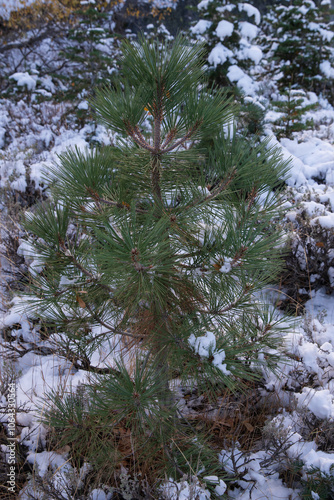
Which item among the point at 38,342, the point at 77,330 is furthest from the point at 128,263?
the point at 38,342

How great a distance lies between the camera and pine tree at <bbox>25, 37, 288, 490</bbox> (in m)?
1.22

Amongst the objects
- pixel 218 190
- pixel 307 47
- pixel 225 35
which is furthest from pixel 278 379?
pixel 307 47

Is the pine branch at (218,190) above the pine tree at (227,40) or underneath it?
underneath

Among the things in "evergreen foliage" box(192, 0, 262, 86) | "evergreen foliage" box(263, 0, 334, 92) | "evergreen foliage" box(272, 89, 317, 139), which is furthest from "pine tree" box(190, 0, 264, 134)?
"evergreen foliage" box(263, 0, 334, 92)

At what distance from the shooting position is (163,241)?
1196mm

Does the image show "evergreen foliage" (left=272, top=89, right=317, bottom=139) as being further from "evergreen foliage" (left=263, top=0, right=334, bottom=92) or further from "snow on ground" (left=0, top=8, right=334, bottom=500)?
"evergreen foliage" (left=263, top=0, right=334, bottom=92)

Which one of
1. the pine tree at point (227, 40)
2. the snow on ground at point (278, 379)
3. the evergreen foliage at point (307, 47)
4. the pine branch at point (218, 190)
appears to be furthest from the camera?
the evergreen foliage at point (307, 47)

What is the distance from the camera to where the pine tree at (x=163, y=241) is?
4.00 feet

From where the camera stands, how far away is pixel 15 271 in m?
2.98

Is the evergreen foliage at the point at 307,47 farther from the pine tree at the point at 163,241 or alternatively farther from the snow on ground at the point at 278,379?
the pine tree at the point at 163,241

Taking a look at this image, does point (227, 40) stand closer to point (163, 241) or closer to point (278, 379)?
point (278, 379)

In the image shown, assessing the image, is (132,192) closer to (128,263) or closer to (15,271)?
(128,263)

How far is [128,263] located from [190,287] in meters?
0.51

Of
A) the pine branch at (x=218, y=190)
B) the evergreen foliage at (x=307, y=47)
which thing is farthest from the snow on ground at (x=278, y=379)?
the evergreen foliage at (x=307, y=47)
